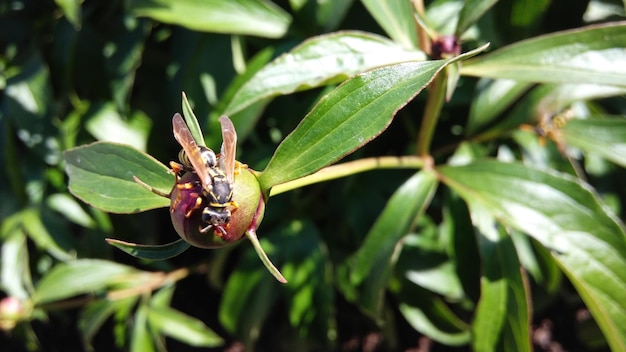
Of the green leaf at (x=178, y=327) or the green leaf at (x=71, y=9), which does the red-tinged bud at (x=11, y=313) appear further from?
the green leaf at (x=71, y=9)

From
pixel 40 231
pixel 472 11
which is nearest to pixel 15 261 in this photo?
pixel 40 231

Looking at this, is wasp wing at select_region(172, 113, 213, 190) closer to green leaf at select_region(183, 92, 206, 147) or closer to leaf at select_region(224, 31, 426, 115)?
green leaf at select_region(183, 92, 206, 147)

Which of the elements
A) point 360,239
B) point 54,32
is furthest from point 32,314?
point 360,239

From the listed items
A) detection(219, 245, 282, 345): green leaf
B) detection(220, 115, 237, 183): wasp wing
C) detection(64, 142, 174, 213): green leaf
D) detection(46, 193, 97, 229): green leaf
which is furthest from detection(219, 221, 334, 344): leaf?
detection(220, 115, 237, 183): wasp wing

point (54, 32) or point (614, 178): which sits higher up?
point (54, 32)

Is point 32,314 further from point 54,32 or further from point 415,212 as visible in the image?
point 415,212

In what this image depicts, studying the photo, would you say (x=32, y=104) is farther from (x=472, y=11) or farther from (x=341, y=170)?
(x=472, y=11)
